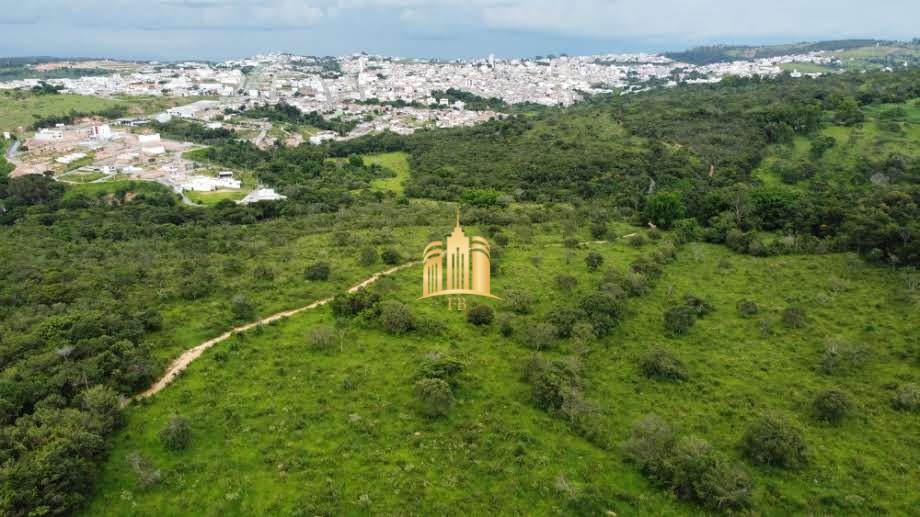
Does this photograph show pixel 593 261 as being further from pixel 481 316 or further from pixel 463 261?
pixel 463 261

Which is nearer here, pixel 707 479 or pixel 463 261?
pixel 707 479

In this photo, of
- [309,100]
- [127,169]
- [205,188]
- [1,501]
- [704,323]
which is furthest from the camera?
[309,100]

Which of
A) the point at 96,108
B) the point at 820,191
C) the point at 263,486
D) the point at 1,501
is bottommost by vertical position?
the point at 263,486

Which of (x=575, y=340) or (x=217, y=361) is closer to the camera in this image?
(x=217, y=361)

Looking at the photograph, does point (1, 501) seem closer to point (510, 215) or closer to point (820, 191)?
point (510, 215)

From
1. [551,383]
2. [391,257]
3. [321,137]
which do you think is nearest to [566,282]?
[391,257]

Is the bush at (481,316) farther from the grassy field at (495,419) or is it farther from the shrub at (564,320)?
the shrub at (564,320)

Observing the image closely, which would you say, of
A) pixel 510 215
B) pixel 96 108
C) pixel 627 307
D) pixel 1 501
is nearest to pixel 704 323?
pixel 627 307
